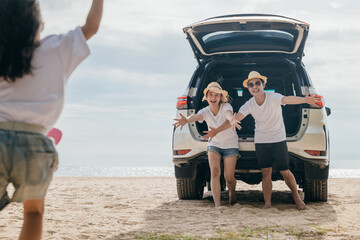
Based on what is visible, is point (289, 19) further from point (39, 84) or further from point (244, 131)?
point (39, 84)

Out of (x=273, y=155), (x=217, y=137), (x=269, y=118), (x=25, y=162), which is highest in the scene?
(x=269, y=118)

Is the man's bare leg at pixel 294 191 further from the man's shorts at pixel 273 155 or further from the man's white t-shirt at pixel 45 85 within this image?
the man's white t-shirt at pixel 45 85

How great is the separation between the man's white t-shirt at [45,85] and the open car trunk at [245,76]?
4.20 meters

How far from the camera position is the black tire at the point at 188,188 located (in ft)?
22.6

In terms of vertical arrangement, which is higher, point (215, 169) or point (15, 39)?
point (15, 39)

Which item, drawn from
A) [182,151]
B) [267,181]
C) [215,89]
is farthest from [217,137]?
[267,181]

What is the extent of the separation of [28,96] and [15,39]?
279mm

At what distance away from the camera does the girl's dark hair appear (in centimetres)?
220

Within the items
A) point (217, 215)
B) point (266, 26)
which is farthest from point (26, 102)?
point (266, 26)

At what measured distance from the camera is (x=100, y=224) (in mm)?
5164

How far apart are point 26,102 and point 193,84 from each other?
452cm

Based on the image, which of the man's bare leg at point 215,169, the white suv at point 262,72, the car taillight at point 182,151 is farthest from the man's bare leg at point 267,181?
the car taillight at point 182,151

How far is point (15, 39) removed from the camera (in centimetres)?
221

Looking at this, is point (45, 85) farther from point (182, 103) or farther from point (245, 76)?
point (245, 76)
